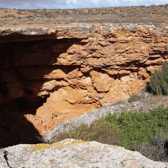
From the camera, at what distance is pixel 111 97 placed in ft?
28.4

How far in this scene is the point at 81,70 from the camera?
27.7 ft

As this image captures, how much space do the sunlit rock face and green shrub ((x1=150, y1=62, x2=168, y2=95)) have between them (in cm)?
56

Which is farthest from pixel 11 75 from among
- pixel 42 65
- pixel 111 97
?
pixel 111 97

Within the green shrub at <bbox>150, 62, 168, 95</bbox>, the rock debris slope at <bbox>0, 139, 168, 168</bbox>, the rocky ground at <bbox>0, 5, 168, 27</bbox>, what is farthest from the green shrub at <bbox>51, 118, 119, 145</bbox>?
the rocky ground at <bbox>0, 5, 168, 27</bbox>

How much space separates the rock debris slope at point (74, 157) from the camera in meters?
1.49

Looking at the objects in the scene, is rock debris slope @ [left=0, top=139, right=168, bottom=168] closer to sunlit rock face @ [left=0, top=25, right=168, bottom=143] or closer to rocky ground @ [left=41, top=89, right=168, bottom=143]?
rocky ground @ [left=41, top=89, right=168, bottom=143]

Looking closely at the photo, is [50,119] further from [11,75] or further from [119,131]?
[119,131]

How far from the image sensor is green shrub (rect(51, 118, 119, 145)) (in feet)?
19.0

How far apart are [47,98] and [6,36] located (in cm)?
386

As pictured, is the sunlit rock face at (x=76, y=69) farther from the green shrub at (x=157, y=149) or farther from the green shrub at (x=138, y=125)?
the green shrub at (x=157, y=149)

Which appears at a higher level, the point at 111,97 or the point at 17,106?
the point at 111,97

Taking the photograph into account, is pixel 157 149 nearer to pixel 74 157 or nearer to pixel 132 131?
pixel 132 131

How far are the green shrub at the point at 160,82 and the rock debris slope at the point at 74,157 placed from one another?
6.87 m

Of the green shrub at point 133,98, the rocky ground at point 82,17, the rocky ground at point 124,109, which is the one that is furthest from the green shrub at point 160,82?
the rocky ground at point 82,17
